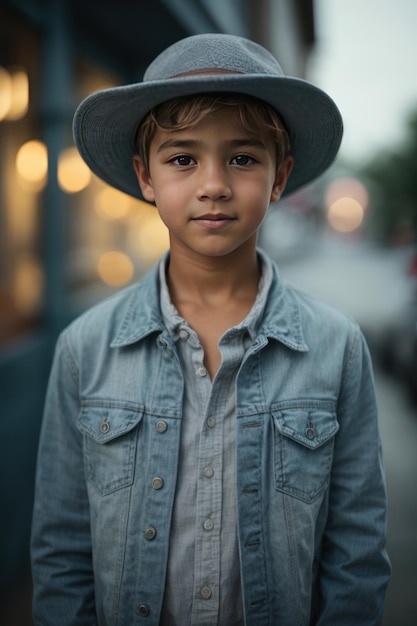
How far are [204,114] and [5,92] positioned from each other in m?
2.56

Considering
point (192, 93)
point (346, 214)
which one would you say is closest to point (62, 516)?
point (192, 93)

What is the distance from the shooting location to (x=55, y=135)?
391 centimetres

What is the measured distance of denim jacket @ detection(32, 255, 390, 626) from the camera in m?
Result: 1.55

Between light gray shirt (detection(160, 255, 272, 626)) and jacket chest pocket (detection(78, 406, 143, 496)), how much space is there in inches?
5.1

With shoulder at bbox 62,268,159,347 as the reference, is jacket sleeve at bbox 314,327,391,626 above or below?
below

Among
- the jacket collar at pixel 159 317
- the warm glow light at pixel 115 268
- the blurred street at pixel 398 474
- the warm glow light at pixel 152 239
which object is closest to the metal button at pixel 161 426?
the jacket collar at pixel 159 317

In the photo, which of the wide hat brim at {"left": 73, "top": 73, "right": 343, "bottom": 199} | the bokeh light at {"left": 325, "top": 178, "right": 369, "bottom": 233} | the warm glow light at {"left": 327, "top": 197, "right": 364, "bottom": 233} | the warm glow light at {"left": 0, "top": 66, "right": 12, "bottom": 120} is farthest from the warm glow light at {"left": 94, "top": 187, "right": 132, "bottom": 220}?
the warm glow light at {"left": 327, "top": 197, "right": 364, "bottom": 233}

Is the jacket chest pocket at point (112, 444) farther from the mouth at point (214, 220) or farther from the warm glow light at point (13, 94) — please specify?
the warm glow light at point (13, 94)

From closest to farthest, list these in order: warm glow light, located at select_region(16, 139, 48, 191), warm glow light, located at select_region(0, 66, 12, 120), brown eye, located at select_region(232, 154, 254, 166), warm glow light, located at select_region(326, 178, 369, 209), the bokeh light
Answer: brown eye, located at select_region(232, 154, 254, 166) < warm glow light, located at select_region(0, 66, 12, 120) < warm glow light, located at select_region(16, 139, 48, 191) < warm glow light, located at select_region(326, 178, 369, 209) < the bokeh light

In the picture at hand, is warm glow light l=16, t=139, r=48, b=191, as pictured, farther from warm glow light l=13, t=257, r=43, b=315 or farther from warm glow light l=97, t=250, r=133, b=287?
warm glow light l=97, t=250, r=133, b=287

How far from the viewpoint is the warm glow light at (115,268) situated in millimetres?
5781

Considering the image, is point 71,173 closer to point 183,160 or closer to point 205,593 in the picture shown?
point 183,160

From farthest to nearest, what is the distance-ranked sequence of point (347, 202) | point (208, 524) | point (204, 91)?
1. point (347, 202)
2. point (208, 524)
3. point (204, 91)

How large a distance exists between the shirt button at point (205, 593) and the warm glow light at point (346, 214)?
69.9 m
